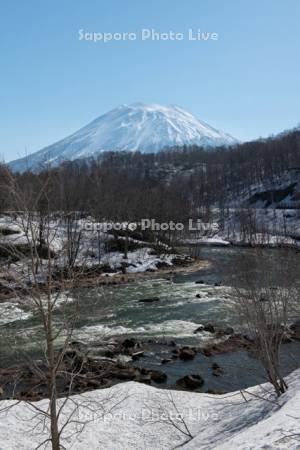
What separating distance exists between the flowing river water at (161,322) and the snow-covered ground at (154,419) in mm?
1893

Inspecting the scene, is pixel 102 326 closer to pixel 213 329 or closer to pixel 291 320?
pixel 213 329

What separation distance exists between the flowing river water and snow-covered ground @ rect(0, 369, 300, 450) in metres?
1.89

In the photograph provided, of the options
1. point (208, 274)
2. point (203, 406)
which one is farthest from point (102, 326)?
point (208, 274)

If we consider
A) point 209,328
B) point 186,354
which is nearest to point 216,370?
point 186,354

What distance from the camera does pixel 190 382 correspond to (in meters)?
16.0

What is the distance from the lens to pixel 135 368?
17766 millimetres

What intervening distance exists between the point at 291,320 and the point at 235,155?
128742mm

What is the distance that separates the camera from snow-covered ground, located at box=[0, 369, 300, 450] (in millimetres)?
11078

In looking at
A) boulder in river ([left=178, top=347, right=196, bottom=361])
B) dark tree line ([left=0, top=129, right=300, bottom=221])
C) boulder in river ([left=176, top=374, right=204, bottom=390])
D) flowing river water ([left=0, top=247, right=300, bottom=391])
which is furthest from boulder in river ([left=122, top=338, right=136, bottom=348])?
dark tree line ([left=0, top=129, right=300, bottom=221])

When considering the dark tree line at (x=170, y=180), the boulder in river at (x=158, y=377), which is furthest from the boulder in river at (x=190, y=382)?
the dark tree line at (x=170, y=180)

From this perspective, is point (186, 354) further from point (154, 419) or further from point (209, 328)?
point (154, 419)

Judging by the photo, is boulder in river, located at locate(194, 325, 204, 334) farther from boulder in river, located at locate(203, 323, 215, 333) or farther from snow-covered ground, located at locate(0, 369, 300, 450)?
snow-covered ground, located at locate(0, 369, 300, 450)

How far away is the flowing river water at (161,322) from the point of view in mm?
16547

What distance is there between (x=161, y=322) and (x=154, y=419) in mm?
12330
